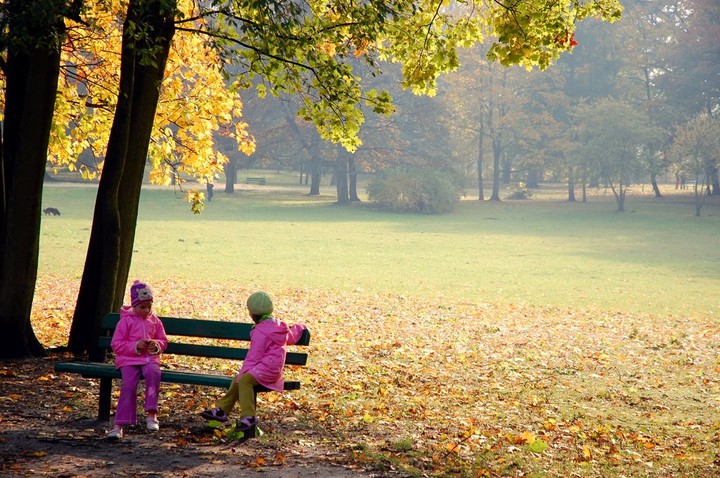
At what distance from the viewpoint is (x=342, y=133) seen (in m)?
11.1

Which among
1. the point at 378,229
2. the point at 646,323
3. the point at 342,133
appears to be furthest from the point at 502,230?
the point at 342,133

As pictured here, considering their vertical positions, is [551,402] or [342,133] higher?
[342,133]

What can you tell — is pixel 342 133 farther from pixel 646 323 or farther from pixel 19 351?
pixel 646 323

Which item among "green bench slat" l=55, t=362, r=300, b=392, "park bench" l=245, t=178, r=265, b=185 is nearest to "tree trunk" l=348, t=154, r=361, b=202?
"park bench" l=245, t=178, r=265, b=185

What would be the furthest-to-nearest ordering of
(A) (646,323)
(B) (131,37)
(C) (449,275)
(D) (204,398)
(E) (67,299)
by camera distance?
(C) (449,275) < (A) (646,323) < (E) (67,299) < (B) (131,37) < (D) (204,398)

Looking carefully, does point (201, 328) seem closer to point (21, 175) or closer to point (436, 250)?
point (21, 175)

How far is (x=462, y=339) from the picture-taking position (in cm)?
1468

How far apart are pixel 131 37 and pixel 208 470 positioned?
5.23m

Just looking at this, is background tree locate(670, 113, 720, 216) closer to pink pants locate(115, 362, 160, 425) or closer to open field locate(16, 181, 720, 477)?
open field locate(16, 181, 720, 477)

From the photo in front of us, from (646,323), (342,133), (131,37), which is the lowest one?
(646,323)

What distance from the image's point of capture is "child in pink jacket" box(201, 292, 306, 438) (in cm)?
672

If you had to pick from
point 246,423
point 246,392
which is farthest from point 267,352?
point 246,423

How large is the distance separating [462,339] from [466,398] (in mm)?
5117

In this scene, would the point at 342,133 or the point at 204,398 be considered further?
the point at 342,133
